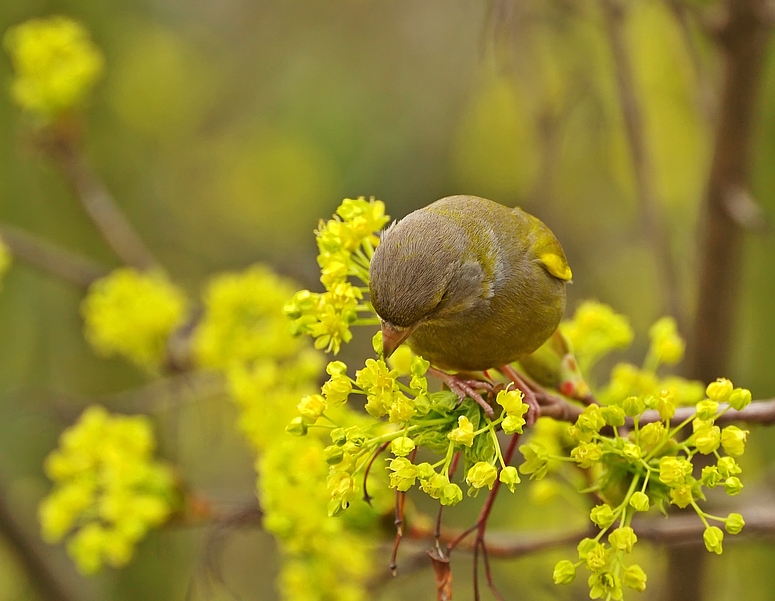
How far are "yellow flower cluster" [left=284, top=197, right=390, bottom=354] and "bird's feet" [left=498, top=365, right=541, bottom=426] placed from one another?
370mm

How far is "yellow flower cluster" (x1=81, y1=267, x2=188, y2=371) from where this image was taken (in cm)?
346

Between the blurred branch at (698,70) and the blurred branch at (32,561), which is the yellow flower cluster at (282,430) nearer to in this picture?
the blurred branch at (32,561)

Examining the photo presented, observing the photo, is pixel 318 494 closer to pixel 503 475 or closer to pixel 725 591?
pixel 503 475

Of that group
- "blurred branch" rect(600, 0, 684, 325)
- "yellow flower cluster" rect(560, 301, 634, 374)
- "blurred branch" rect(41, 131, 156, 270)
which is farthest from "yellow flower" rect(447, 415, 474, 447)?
"blurred branch" rect(41, 131, 156, 270)

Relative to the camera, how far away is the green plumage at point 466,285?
76.5 inches

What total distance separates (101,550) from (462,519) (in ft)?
12.5

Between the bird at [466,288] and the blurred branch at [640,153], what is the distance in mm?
1264

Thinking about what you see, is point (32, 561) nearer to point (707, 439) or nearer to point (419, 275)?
point (419, 275)

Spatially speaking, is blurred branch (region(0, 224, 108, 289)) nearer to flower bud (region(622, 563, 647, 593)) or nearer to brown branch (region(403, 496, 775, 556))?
brown branch (region(403, 496, 775, 556))

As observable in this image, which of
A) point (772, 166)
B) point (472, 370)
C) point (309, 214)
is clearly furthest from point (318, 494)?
point (309, 214)

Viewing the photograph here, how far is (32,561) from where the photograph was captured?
3.93 m

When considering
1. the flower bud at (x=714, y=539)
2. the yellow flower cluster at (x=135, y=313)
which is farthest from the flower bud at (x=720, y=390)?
the yellow flower cluster at (x=135, y=313)

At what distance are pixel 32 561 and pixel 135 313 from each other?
1330 mm

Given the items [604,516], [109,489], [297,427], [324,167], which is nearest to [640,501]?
[604,516]
